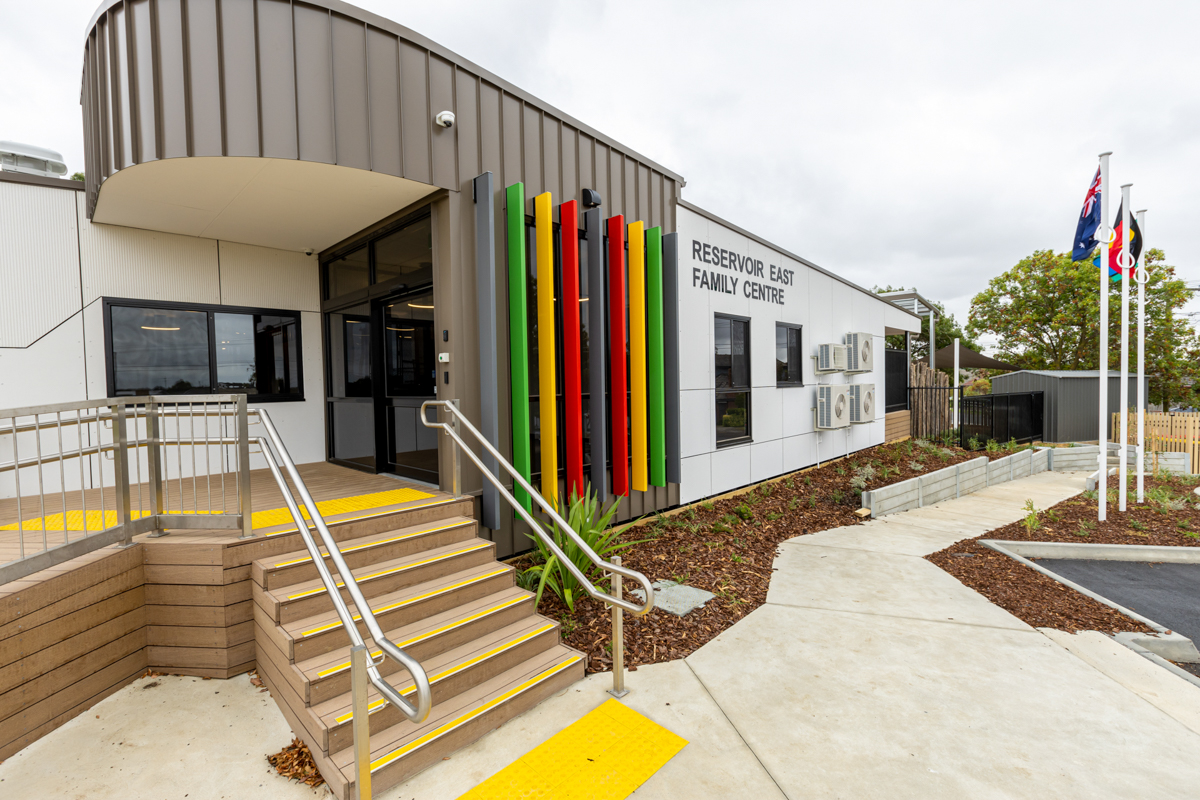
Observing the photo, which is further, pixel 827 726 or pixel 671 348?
pixel 671 348

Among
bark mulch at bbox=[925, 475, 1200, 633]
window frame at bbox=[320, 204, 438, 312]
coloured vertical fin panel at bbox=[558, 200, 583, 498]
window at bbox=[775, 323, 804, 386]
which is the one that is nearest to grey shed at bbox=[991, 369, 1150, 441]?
bark mulch at bbox=[925, 475, 1200, 633]

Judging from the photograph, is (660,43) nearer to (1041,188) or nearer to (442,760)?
(442,760)

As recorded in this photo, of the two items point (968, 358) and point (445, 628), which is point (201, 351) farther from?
point (968, 358)

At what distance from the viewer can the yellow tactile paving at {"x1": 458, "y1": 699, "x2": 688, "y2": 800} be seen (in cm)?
225

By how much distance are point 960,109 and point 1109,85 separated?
3.45 meters

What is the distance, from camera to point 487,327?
4504 millimetres

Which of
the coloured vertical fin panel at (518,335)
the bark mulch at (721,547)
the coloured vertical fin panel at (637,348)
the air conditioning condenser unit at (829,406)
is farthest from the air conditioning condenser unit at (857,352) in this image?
the coloured vertical fin panel at (518,335)

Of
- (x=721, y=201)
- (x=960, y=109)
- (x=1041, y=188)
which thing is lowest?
(x=960, y=109)

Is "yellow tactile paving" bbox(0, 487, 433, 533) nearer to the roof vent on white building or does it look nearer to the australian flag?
the roof vent on white building

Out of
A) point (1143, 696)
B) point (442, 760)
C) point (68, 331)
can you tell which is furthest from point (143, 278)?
point (1143, 696)

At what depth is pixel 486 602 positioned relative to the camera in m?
3.48

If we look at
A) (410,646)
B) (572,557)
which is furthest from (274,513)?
(572,557)

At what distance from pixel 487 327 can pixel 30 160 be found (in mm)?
5104

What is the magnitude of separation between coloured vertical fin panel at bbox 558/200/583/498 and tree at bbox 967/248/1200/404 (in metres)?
24.3
